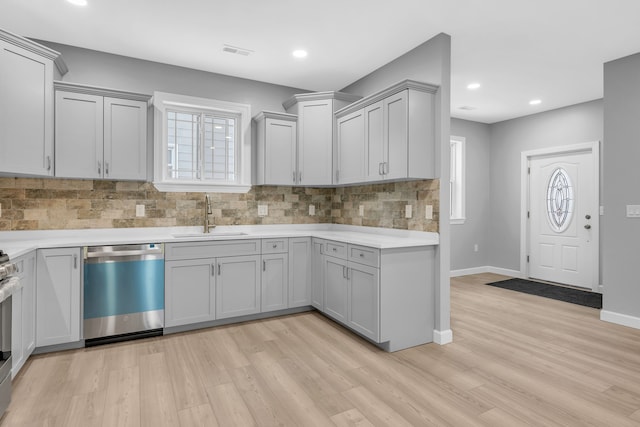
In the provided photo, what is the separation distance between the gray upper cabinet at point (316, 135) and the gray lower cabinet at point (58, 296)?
92.3 inches

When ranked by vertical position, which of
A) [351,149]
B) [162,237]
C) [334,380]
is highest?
[351,149]

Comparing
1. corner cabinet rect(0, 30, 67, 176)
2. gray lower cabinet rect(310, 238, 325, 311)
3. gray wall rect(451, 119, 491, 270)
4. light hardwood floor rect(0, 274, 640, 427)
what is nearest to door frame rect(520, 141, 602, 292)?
gray wall rect(451, 119, 491, 270)

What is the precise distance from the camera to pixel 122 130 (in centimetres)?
333

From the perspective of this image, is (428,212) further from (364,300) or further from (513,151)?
(513,151)

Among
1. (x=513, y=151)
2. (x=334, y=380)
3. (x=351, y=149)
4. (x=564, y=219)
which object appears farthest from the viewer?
(x=513, y=151)

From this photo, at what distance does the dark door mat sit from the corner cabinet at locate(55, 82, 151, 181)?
16.9 feet

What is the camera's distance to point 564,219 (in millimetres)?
5363

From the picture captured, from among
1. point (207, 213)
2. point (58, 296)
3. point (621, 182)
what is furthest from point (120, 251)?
point (621, 182)

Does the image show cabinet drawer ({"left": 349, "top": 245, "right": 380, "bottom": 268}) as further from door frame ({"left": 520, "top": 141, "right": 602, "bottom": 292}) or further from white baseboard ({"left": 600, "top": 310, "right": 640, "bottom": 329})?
door frame ({"left": 520, "top": 141, "right": 602, "bottom": 292})

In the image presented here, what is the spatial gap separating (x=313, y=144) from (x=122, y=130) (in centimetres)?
→ 197

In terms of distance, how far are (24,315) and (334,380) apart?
7.51 feet

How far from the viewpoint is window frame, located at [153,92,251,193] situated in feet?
12.2

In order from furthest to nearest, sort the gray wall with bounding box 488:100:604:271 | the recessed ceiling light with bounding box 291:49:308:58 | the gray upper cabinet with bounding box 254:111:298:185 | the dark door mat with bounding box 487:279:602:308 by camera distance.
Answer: the gray wall with bounding box 488:100:604:271
the dark door mat with bounding box 487:279:602:308
the gray upper cabinet with bounding box 254:111:298:185
the recessed ceiling light with bounding box 291:49:308:58

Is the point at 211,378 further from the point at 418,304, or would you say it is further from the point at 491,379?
the point at 491,379
